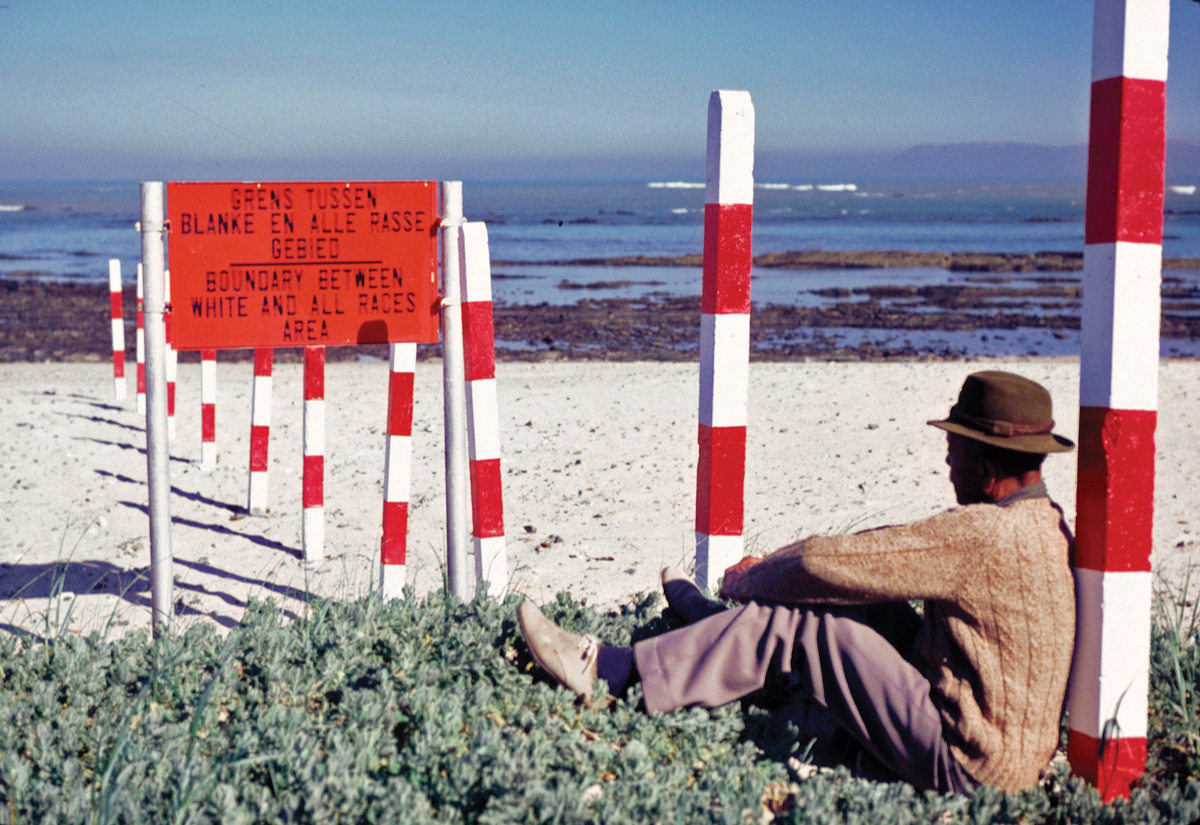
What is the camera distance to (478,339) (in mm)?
4180

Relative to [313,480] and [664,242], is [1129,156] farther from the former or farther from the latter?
[664,242]

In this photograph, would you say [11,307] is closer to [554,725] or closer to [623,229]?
[554,725]

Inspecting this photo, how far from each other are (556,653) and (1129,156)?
212 cm

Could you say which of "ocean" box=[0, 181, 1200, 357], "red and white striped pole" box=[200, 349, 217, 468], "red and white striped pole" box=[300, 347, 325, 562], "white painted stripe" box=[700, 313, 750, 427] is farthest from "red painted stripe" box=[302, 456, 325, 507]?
"ocean" box=[0, 181, 1200, 357]

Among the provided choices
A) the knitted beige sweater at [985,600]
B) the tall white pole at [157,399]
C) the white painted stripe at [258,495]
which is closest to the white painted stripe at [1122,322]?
the knitted beige sweater at [985,600]

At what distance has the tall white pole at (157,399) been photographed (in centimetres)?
397

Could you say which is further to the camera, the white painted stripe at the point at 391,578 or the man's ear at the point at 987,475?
the white painted stripe at the point at 391,578

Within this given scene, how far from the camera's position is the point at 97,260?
1294 inches

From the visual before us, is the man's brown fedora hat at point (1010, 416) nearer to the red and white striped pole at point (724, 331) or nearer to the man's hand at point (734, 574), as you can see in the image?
the man's hand at point (734, 574)

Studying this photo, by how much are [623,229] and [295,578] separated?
50.3 m

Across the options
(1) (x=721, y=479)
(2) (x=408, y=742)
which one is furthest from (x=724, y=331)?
(2) (x=408, y=742)

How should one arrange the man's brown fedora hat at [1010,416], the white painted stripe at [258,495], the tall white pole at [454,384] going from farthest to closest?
the white painted stripe at [258,495] → the tall white pole at [454,384] → the man's brown fedora hat at [1010,416]

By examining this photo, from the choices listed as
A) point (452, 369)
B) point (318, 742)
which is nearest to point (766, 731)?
point (318, 742)

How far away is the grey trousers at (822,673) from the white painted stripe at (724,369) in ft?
3.00
